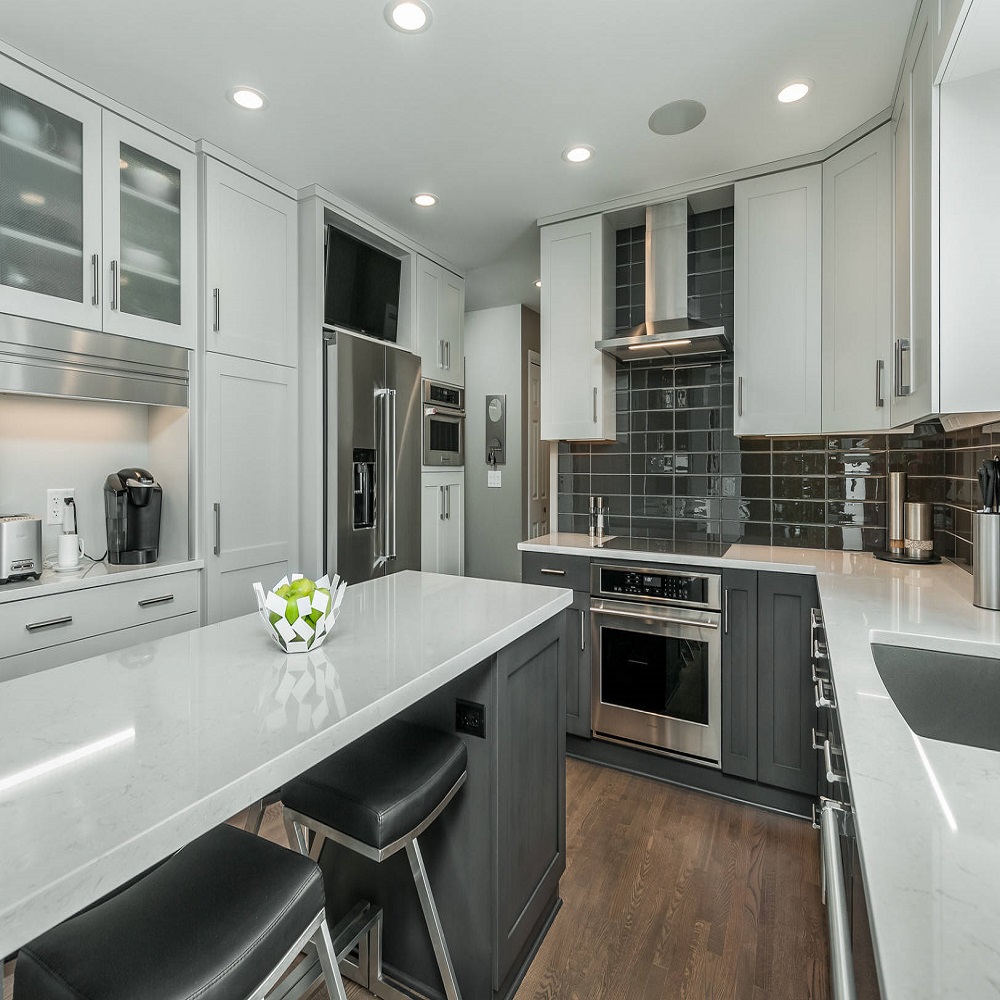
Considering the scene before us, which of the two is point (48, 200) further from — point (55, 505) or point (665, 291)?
point (665, 291)

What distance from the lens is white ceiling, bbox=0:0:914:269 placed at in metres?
1.75

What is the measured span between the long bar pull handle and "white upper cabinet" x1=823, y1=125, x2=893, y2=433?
1.70m

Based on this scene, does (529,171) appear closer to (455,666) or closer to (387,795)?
(455,666)

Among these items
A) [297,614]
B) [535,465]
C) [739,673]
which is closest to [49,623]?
[297,614]

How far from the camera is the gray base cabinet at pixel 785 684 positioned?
226 centimetres

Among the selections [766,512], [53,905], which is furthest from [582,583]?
[53,905]

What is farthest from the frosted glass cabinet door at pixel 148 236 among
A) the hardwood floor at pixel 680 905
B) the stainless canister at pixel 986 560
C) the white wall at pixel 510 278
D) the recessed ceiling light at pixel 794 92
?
the stainless canister at pixel 986 560

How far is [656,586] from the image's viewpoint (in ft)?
8.30

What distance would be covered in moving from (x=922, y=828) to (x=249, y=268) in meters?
2.86

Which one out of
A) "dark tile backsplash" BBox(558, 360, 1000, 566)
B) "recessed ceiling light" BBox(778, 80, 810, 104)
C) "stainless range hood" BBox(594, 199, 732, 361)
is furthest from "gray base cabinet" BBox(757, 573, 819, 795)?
"recessed ceiling light" BBox(778, 80, 810, 104)

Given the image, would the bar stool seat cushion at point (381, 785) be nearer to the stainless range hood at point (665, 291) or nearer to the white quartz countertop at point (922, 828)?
the white quartz countertop at point (922, 828)

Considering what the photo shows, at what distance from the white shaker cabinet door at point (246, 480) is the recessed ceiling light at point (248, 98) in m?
0.94

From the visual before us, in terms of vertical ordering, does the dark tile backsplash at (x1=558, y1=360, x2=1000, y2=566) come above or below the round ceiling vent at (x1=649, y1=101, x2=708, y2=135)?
below

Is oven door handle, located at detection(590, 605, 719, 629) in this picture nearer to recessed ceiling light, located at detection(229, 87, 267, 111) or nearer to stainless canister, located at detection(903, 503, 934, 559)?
Result: stainless canister, located at detection(903, 503, 934, 559)
